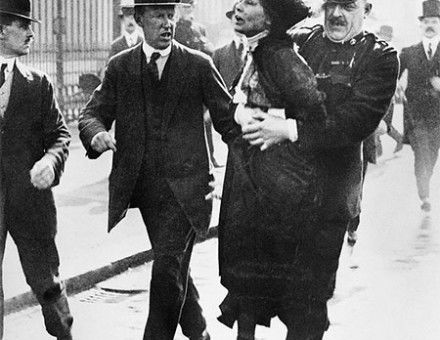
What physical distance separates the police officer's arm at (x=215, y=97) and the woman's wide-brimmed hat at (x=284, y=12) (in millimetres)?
565

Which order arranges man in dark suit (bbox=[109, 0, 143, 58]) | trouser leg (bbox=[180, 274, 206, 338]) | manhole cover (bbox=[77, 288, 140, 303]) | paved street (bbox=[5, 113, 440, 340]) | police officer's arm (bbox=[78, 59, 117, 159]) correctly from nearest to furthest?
police officer's arm (bbox=[78, 59, 117, 159]) → trouser leg (bbox=[180, 274, 206, 338]) → paved street (bbox=[5, 113, 440, 340]) → manhole cover (bbox=[77, 288, 140, 303]) → man in dark suit (bbox=[109, 0, 143, 58])

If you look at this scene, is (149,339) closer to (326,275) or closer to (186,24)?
(326,275)

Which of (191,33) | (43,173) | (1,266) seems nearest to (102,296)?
(1,266)

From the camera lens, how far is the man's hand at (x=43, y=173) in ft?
16.4

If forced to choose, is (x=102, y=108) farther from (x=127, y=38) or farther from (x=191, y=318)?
(x=127, y=38)

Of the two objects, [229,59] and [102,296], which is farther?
[229,59]

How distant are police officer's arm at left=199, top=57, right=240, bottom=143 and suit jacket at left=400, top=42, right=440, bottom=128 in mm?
3707

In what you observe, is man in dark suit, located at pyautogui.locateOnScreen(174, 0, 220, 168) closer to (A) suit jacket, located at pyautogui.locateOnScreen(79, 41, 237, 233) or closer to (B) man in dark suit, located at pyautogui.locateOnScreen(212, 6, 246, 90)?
(B) man in dark suit, located at pyautogui.locateOnScreen(212, 6, 246, 90)

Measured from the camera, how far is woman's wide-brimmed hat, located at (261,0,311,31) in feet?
15.0

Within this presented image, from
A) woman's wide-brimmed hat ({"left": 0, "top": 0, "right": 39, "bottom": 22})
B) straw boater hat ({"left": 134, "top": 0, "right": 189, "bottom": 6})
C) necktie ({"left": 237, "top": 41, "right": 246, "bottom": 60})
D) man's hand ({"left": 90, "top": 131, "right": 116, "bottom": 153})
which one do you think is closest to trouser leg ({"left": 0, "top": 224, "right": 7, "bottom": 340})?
man's hand ({"left": 90, "top": 131, "right": 116, "bottom": 153})

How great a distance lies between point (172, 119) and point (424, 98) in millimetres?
4178

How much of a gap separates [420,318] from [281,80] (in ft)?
7.36

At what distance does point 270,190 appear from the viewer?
4.62 m

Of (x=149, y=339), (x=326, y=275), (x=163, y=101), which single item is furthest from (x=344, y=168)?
(x=149, y=339)
